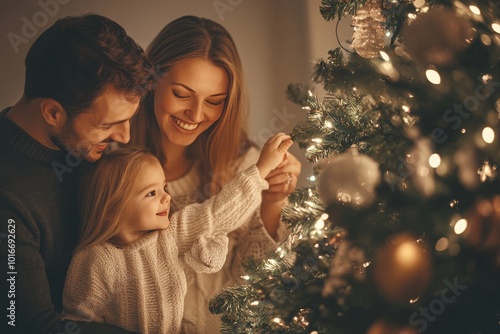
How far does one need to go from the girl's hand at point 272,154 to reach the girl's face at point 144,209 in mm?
293

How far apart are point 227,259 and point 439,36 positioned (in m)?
0.98

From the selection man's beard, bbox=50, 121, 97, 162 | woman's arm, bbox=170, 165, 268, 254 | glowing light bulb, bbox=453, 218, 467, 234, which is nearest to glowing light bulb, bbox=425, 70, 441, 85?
glowing light bulb, bbox=453, 218, 467, 234

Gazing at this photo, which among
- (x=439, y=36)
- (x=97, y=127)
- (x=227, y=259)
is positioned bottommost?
(x=227, y=259)

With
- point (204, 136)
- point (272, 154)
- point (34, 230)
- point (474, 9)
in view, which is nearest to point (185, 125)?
point (204, 136)

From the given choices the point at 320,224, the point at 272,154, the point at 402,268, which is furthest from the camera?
the point at 272,154

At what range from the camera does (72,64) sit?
1430mm

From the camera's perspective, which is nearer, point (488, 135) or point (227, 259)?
point (488, 135)

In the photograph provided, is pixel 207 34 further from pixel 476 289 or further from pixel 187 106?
pixel 476 289

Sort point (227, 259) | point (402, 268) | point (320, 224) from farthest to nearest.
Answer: point (227, 259)
point (320, 224)
point (402, 268)

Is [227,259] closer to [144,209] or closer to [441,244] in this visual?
[144,209]

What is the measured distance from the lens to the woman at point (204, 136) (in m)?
1.63

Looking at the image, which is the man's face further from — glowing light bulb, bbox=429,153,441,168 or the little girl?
glowing light bulb, bbox=429,153,441,168

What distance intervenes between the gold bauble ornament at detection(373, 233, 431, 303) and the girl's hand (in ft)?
2.22

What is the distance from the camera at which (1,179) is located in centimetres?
138
